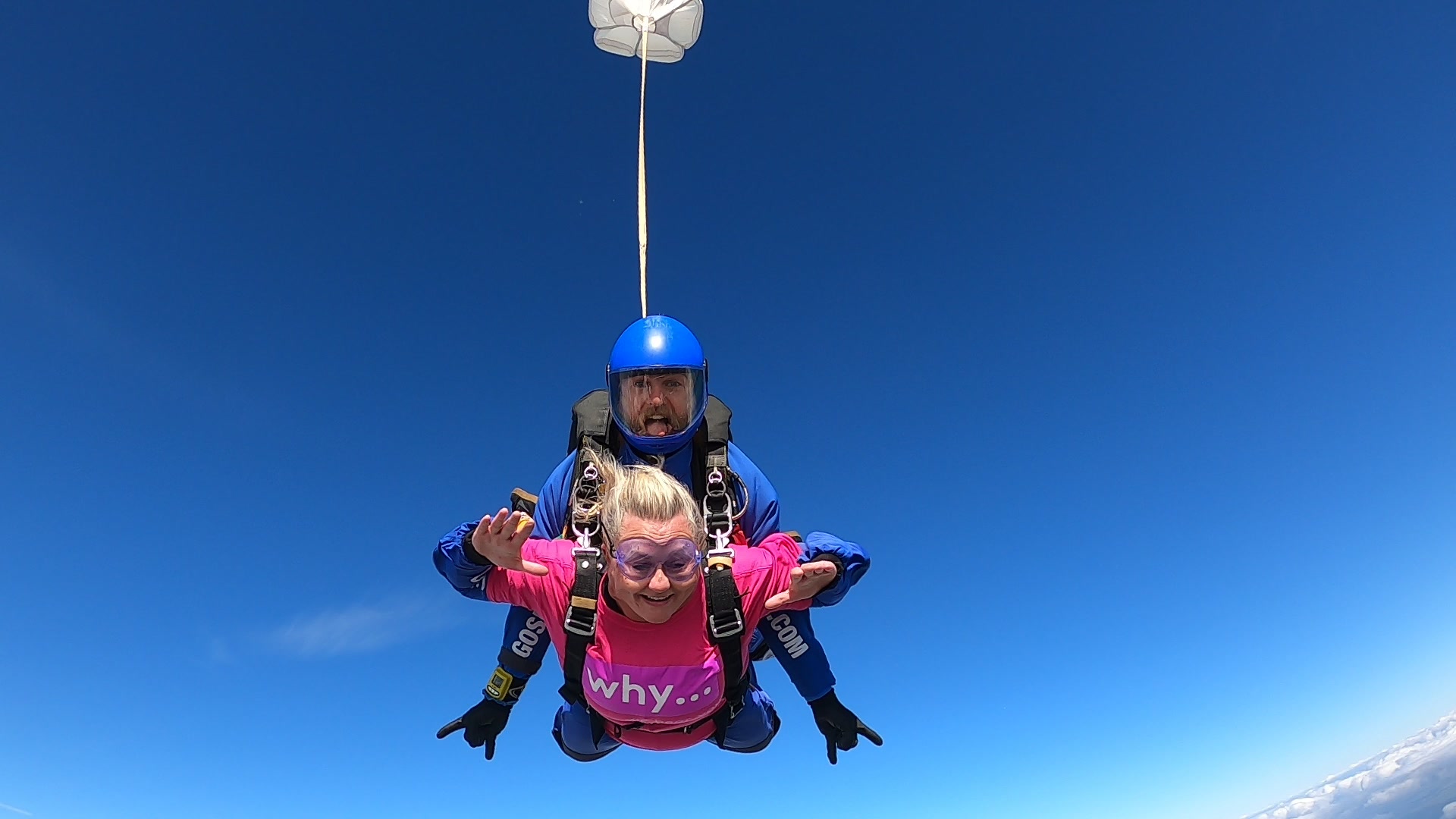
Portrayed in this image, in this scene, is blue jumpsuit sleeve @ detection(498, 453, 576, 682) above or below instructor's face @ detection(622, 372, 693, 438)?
below

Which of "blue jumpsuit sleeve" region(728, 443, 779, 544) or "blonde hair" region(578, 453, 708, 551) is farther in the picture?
"blue jumpsuit sleeve" region(728, 443, 779, 544)

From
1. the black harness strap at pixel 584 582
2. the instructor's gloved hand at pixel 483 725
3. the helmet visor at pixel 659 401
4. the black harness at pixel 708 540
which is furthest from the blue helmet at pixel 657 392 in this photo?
the instructor's gloved hand at pixel 483 725

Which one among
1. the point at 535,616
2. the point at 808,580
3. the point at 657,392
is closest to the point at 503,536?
the point at 535,616

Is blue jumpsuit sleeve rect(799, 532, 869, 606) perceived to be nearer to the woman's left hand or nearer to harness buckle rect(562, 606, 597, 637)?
the woman's left hand

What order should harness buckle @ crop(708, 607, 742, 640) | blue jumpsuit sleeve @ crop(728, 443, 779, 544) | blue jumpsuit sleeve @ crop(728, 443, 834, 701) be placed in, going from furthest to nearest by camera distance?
Answer: 1. blue jumpsuit sleeve @ crop(728, 443, 779, 544)
2. blue jumpsuit sleeve @ crop(728, 443, 834, 701)
3. harness buckle @ crop(708, 607, 742, 640)

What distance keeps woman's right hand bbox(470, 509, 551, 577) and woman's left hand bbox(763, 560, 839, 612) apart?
100 cm

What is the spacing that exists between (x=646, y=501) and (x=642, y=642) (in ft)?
1.79

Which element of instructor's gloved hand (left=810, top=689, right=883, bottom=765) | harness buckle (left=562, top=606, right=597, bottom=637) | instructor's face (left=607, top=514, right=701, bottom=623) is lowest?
instructor's gloved hand (left=810, top=689, right=883, bottom=765)

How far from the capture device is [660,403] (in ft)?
11.3

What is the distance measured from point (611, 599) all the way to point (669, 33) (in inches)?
149

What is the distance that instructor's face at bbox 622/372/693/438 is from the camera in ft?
11.4

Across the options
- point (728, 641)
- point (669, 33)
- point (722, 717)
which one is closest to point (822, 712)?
point (722, 717)

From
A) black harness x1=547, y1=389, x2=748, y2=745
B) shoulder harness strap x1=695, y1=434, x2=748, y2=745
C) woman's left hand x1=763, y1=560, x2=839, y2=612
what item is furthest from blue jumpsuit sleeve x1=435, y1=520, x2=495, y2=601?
woman's left hand x1=763, y1=560, x2=839, y2=612

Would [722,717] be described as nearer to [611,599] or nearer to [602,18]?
[611,599]
